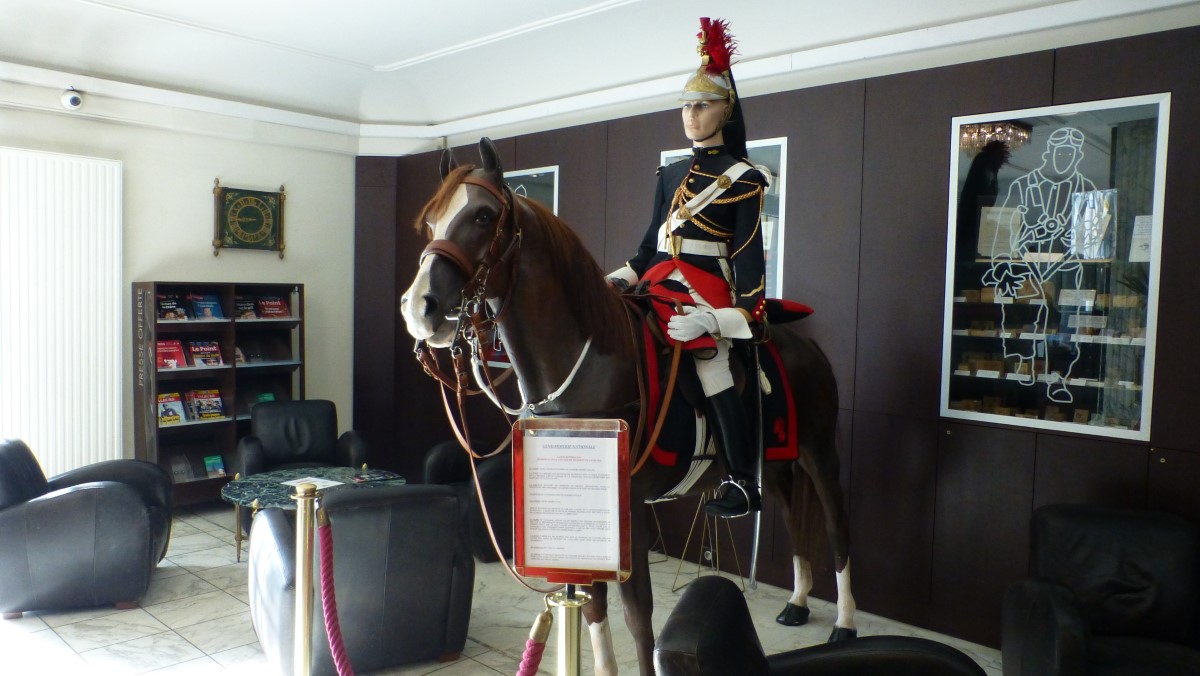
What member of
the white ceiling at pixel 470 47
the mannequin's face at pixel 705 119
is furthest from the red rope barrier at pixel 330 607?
the white ceiling at pixel 470 47

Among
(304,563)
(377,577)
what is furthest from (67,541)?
(304,563)

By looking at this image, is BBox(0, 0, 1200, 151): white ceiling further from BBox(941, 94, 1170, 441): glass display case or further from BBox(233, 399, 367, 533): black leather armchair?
BBox(233, 399, 367, 533): black leather armchair

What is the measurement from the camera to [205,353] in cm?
620

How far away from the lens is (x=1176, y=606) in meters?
3.00

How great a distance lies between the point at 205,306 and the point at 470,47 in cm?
289

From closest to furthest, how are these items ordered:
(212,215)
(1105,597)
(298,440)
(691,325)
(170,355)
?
(691,325) < (1105,597) < (298,440) < (170,355) < (212,215)

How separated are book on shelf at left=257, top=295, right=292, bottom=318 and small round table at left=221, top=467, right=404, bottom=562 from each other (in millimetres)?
1743

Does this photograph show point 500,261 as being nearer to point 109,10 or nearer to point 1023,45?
point 1023,45

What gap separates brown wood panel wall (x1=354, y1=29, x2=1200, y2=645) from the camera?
135 inches

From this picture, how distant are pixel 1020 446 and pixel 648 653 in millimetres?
2395

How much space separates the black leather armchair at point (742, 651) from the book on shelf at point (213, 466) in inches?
207

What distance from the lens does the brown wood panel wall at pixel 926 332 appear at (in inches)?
135

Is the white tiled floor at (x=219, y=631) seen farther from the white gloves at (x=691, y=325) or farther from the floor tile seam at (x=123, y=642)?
the white gloves at (x=691, y=325)

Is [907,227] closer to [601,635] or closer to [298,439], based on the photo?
[601,635]
